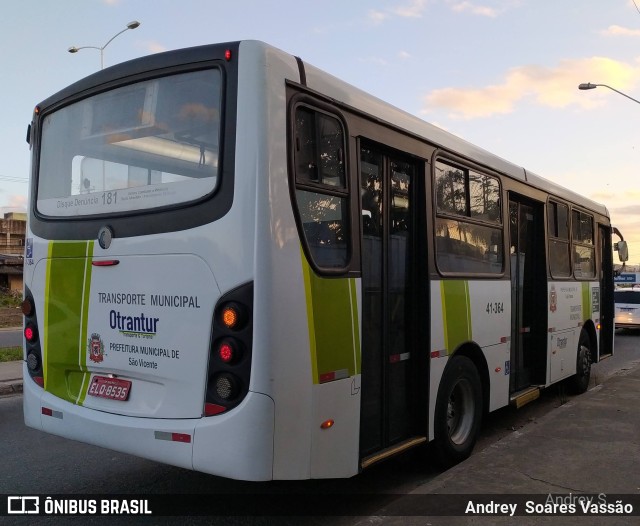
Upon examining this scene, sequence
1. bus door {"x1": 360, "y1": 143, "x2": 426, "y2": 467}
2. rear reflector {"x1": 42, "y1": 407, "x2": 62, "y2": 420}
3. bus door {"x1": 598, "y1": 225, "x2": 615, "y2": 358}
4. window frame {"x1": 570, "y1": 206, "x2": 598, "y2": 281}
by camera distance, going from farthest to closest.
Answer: bus door {"x1": 598, "y1": 225, "x2": 615, "y2": 358}
window frame {"x1": 570, "y1": 206, "x2": 598, "y2": 281}
bus door {"x1": 360, "y1": 143, "x2": 426, "y2": 467}
rear reflector {"x1": 42, "y1": 407, "x2": 62, "y2": 420}

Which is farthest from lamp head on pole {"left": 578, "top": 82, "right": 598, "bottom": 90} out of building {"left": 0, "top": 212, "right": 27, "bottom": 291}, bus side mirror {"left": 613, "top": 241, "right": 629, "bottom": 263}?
building {"left": 0, "top": 212, "right": 27, "bottom": 291}

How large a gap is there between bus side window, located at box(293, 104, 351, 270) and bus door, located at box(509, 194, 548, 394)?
3.74 meters

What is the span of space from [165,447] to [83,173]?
7.00 ft

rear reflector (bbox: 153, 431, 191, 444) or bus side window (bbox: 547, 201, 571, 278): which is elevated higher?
bus side window (bbox: 547, 201, 571, 278)

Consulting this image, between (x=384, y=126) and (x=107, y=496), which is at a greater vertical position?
(x=384, y=126)

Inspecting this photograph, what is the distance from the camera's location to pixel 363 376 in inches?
179

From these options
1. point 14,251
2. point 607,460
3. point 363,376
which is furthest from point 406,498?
point 14,251

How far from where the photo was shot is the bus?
147 inches

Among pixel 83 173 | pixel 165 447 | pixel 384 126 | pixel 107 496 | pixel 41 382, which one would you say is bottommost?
pixel 107 496

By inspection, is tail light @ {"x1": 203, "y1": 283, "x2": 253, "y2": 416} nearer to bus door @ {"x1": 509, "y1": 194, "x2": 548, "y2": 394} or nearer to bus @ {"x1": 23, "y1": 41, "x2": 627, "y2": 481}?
bus @ {"x1": 23, "y1": 41, "x2": 627, "y2": 481}

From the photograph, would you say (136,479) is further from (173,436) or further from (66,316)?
(173,436)

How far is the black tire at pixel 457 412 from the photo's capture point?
5531mm

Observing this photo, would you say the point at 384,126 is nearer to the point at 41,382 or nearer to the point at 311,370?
the point at 311,370

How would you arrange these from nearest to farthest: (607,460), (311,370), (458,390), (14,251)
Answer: (311,370) → (607,460) → (458,390) → (14,251)
